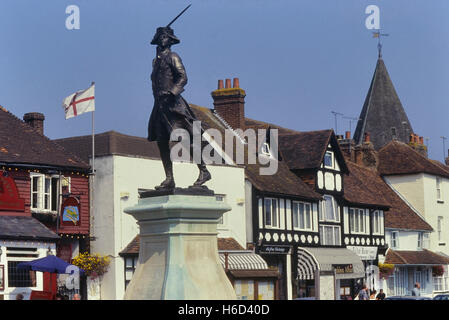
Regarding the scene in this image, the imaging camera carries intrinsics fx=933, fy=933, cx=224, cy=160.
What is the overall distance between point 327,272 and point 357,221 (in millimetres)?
6774

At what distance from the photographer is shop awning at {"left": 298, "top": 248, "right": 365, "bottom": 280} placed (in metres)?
43.8

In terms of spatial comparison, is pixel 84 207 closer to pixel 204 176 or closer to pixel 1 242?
pixel 1 242

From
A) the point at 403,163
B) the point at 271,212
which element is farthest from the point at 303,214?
the point at 403,163

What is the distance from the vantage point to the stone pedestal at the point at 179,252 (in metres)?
14.9

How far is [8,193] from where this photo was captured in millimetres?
32500

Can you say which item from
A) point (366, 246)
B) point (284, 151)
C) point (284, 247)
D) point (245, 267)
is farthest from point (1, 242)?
point (366, 246)

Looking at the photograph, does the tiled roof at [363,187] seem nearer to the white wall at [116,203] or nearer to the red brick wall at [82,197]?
the white wall at [116,203]

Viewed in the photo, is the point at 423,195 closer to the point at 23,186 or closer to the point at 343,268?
the point at 343,268

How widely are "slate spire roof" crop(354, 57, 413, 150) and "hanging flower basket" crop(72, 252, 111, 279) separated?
181ft

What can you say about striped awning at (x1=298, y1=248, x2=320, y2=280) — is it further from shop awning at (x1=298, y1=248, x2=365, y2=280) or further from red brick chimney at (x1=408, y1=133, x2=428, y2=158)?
red brick chimney at (x1=408, y1=133, x2=428, y2=158)

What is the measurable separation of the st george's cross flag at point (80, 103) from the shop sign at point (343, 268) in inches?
625

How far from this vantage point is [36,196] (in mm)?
34031

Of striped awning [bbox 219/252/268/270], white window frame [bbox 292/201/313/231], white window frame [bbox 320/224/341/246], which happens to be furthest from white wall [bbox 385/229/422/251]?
striped awning [bbox 219/252/268/270]

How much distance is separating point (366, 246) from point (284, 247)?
9582 millimetres
